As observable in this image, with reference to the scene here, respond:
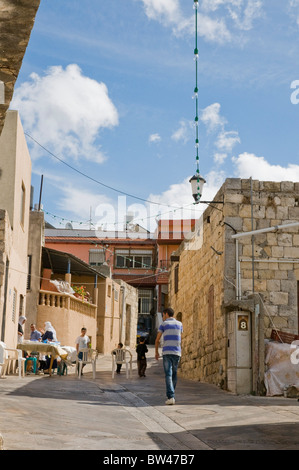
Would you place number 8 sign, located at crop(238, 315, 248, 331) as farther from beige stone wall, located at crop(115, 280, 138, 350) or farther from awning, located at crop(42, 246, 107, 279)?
beige stone wall, located at crop(115, 280, 138, 350)

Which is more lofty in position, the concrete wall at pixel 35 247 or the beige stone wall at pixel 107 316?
the concrete wall at pixel 35 247

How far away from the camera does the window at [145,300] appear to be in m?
45.2

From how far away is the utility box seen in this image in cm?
1195

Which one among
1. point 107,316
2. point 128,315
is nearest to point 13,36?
point 107,316

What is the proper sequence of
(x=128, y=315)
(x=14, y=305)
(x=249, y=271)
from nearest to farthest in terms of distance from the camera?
(x=249, y=271) < (x=14, y=305) < (x=128, y=315)

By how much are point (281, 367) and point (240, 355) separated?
2.57 feet

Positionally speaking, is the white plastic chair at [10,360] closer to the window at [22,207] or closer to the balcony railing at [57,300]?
the window at [22,207]

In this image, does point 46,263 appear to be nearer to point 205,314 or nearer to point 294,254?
point 205,314

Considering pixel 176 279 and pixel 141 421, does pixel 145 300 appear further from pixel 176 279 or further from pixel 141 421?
pixel 141 421

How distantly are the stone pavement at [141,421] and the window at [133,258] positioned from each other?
33.7 meters

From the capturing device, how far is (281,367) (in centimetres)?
1183

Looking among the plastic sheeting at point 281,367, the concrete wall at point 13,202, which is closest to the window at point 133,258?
the concrete wall at point 13,202

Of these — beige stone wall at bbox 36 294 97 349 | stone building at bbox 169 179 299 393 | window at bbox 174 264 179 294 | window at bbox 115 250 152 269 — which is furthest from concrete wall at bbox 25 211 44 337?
window at bbox 115 250 152 269
